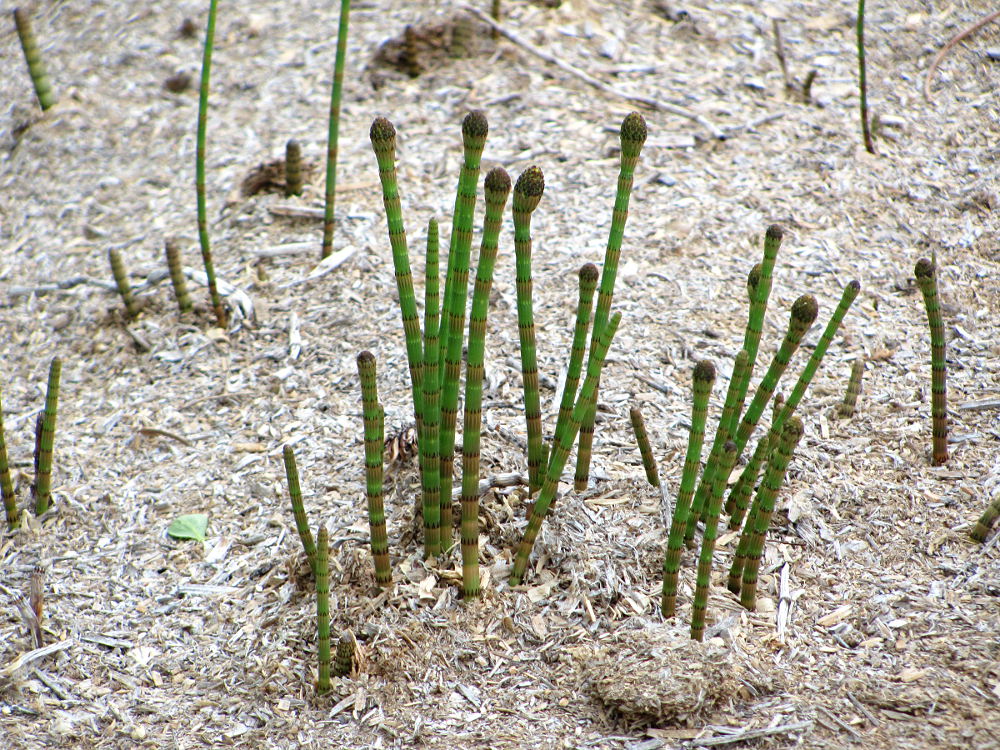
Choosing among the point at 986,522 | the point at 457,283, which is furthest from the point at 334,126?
the point at 986,522

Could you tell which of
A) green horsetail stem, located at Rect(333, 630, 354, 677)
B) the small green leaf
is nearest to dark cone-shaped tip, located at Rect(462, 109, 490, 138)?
green horsetail stem, located at Rect(333, 630, 354, 677)

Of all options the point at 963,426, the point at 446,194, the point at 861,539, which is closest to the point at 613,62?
the point at 446,194

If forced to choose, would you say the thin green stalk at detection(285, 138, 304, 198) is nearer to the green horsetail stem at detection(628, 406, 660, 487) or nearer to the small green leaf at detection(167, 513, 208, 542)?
the small green leaf at detection(167, 513, 208, 542)

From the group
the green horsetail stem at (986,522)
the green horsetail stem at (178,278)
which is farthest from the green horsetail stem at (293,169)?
the green horsetail stem at (986,522)

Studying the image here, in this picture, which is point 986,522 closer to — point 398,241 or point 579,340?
point 579,340

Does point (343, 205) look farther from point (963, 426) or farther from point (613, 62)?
point (963, 426)
